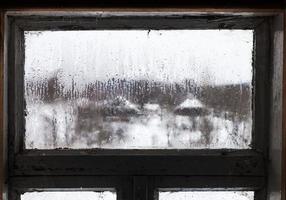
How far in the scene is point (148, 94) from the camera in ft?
4.25

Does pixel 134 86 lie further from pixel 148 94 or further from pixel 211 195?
pixel 211 195

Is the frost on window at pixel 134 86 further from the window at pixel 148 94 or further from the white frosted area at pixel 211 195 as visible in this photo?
the white frosted area at pixel 211 195

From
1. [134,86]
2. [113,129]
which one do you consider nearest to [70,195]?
[113,129]

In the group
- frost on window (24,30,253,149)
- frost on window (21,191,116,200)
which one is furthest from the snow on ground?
frost on window (21,191,116,200)

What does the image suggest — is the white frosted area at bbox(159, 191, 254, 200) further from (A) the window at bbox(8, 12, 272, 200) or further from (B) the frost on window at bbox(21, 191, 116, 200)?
(B) the frost on window at bbox(21, 191, 116, 200)

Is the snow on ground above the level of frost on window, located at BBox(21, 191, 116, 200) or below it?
above

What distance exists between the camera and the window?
4.17ft

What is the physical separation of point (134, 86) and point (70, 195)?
333mm

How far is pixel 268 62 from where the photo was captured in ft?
4.14

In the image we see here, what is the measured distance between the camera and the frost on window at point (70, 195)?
4.21ft

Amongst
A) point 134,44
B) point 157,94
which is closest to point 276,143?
point 157,94

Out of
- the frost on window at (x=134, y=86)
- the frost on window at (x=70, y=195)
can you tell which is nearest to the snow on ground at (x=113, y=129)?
the frost on window at (x=134, y=86)

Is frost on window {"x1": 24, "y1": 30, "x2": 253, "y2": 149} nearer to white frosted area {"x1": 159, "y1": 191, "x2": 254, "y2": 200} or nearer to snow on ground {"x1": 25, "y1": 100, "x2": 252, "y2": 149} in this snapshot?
snow on ground {"x1": 25, "y1": 100, "x2": 252, "y2": 149}
